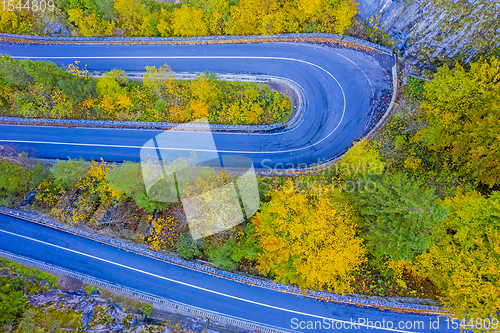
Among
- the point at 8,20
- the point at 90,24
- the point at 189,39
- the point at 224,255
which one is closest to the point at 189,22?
the point at 189,39

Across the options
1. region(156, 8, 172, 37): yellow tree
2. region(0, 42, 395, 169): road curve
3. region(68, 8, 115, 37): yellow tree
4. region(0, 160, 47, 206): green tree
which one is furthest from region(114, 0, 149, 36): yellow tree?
region(0, 160, 47, 206): green tree

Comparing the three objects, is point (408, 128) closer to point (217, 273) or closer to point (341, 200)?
point (341, 200)

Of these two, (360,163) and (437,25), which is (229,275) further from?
(437,25)

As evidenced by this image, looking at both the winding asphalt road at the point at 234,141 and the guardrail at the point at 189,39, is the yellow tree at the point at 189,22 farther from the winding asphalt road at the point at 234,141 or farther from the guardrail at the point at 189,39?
the winding asphalt road at the point at 234,141

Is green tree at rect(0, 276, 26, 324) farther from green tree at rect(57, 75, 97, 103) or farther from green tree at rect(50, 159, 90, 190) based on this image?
green tree at rect(57, 75, 97, 103)

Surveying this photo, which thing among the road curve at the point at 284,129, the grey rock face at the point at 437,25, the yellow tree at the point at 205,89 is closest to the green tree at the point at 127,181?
the road curve at the point at 284,129

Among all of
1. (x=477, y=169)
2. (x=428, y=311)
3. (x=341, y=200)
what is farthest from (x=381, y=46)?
(x=428, y=311)
